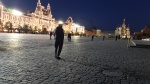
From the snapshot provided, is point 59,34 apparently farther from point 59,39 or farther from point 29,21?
point 29,21

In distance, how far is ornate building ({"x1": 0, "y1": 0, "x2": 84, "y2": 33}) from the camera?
361 feet

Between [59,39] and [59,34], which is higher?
[59,34]

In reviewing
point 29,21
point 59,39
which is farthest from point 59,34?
point 29,21

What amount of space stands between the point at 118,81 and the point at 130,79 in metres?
0.49

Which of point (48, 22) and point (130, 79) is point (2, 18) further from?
point (130, 79)

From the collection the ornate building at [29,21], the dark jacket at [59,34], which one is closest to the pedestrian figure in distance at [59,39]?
the dark jacket at [59,34]

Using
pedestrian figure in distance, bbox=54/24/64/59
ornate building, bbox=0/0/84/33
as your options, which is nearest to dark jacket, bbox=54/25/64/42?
pedestrian figure in distance, bbox=54/24/64/59

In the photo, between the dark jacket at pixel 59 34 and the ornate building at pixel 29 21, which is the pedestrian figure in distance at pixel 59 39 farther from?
the ornate building at pixel 29 21

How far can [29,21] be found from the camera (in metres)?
140

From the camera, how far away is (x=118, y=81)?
5.89m

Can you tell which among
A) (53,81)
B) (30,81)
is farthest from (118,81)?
(30,81)

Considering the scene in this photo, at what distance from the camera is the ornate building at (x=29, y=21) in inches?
4328

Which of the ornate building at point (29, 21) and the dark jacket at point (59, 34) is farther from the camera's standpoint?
the ornate building at point (29, 21)

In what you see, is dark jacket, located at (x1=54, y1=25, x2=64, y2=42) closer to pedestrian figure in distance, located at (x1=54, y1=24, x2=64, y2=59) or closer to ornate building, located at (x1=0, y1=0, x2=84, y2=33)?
pedestrian figure in distance, located at (x1=54, y1=24, x2=64, y2=59)
